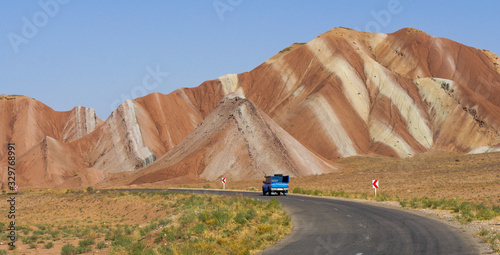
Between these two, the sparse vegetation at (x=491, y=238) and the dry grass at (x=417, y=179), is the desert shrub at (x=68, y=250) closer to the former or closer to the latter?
the sparse vegetation at (x=491, y=238)

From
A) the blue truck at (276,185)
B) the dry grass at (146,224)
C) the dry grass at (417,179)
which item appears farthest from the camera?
the dry grass at (417,179)

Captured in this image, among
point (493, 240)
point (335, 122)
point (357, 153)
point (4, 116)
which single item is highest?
point (4, 116)

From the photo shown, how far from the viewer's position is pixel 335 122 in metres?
119

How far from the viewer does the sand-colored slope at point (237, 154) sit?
84.8 meters

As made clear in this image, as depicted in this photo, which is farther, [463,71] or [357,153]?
[463,71]

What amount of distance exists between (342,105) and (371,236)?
107 metres

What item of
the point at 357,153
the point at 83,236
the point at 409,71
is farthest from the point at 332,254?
the point at 409,71

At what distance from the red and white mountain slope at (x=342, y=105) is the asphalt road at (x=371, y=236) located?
2718 inches

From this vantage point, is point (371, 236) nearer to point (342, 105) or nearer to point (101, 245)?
point (101, 245)

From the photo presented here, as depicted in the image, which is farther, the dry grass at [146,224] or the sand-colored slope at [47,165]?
the sand-colored slope at [47,165]

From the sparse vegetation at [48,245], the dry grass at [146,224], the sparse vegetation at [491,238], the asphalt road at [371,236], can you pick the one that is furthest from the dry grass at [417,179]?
the sparse vegetation at [48,245]

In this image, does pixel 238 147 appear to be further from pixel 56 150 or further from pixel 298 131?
pixel 56 150

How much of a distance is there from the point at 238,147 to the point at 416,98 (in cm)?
5909

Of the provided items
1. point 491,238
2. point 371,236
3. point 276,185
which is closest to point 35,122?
point 276,185
